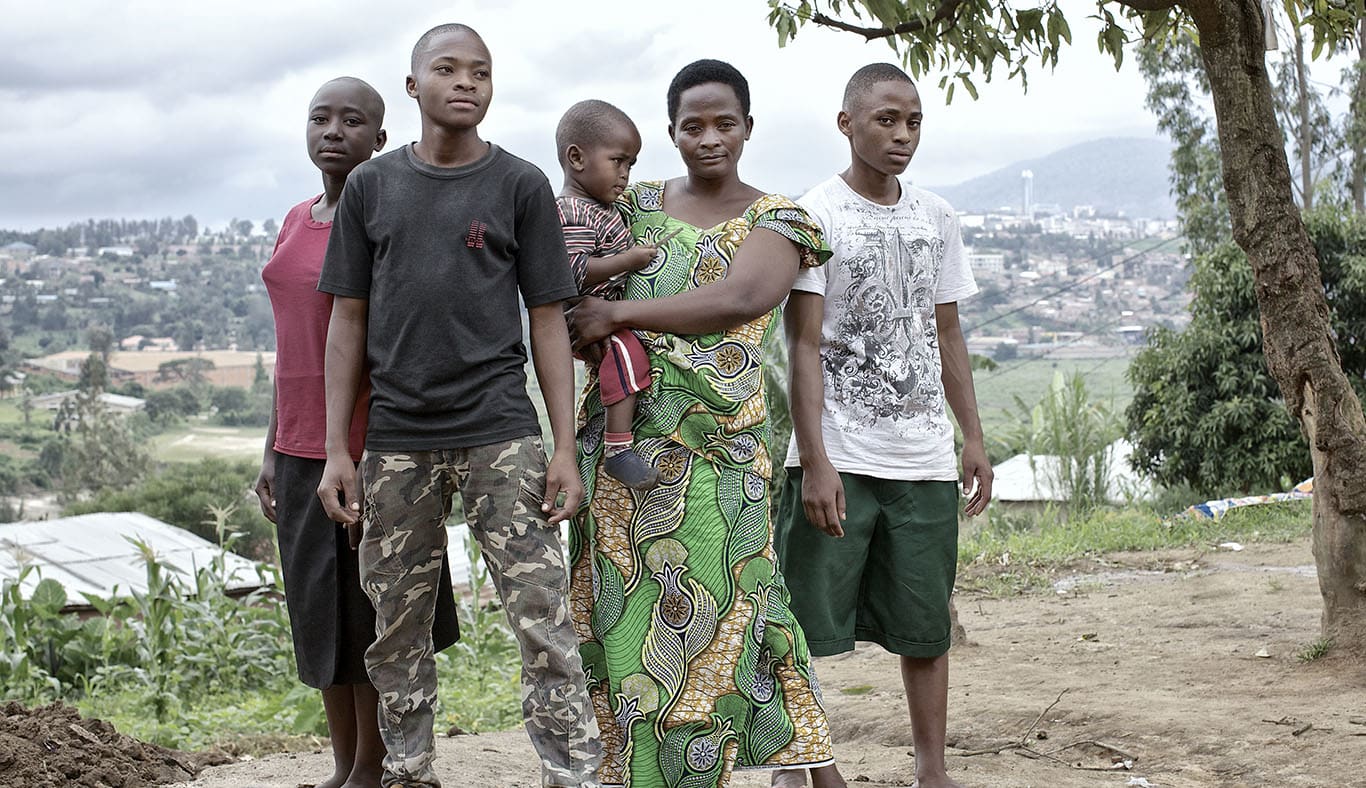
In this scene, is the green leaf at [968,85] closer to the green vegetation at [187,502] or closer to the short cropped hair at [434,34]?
the short cropped hair at [434,34]

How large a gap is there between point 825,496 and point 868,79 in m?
1.03

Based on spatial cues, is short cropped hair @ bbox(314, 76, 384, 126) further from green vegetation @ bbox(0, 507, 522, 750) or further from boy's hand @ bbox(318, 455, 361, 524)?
green vegetation @ bbox(0, 507, 522, 750)

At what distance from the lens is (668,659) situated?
2764mm

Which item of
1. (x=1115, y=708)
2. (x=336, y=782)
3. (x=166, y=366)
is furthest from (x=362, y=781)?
(x=166, y=366)

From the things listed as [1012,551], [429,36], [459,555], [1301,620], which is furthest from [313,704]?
[459,555]

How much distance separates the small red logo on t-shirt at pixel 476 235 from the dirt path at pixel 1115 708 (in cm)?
150

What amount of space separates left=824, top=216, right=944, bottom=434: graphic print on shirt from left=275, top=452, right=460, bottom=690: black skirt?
3.47 feet

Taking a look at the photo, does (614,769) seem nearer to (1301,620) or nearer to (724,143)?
(724,143)

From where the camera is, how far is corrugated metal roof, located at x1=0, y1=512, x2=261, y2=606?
46.4ft

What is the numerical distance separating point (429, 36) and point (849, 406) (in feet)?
4.24

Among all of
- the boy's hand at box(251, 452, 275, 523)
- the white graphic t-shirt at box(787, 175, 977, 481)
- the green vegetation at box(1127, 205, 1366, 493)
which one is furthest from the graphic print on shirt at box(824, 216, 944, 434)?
the green vegetation at box(1127, 205, 1366, 493)

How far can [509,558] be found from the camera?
2617 mm

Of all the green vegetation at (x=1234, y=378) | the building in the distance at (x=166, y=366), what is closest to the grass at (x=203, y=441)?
the building in the distance at (x=166, y=366)

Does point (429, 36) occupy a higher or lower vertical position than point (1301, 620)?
higher
